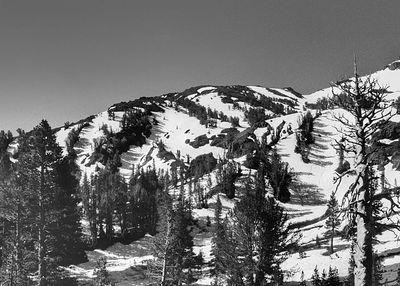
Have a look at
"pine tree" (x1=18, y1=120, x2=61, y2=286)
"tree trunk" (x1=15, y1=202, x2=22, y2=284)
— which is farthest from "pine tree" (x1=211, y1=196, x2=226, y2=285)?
"tree trunk" (x1=15, y1=202, x2=22, y2=284)

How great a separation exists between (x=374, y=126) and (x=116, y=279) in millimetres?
73392

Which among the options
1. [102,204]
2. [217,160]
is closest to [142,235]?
[102,204]

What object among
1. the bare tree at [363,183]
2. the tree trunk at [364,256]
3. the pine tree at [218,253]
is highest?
the bare tree at [363,183]

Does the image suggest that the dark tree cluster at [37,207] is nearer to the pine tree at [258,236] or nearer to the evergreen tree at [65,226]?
the evergreen tree at [65,226]

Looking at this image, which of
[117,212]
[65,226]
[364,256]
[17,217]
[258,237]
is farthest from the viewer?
[117,212]

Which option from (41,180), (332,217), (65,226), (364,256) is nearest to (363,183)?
(364,256)

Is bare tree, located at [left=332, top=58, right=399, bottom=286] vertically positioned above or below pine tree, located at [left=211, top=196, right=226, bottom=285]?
above

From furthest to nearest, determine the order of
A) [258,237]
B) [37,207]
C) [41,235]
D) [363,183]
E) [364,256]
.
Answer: [37,207] → [41,235] → [258,237] → [363,183] → [364,256]

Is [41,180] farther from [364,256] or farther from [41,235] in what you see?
[364,256]

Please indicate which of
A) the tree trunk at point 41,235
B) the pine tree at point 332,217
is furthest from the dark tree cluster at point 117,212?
the tree trunk at point 41,235

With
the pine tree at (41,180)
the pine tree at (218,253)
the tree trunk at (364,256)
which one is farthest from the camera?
the pine tree at (218,253)

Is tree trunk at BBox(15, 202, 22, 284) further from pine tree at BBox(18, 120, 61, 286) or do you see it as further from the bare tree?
the bare tree

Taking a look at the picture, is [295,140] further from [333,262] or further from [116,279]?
[116,279]

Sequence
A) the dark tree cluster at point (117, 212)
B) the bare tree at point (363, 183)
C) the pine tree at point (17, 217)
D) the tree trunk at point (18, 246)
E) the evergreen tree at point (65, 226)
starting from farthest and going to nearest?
the dark tree cluster at point (117, 212) < the evergreen tree at point (65, 226) < the tree trunk at point (18, 246) < the pine tree at point (17, 217) < the bare tree at point (363, 183)
